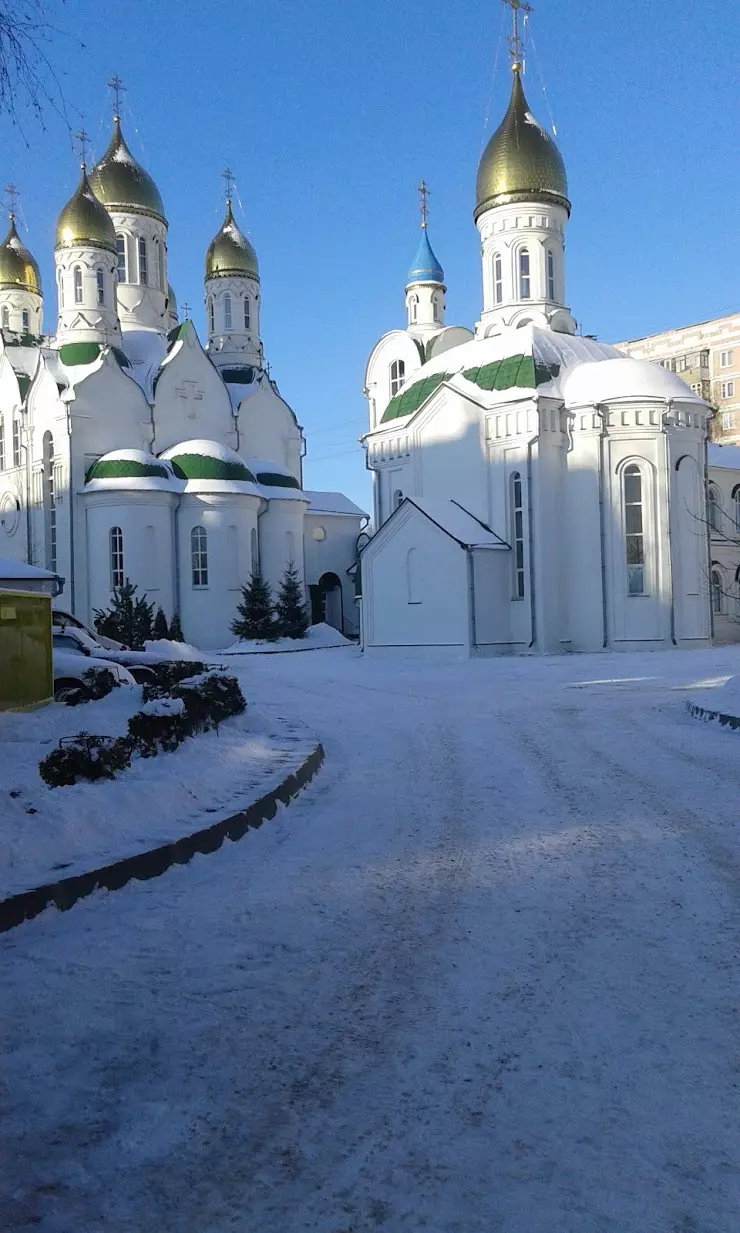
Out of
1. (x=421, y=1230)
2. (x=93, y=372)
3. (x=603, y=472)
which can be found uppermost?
(x=93, y=372)

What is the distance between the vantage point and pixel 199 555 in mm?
37781

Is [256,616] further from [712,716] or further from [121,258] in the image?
[712,716]

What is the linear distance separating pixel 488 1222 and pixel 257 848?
160 inches

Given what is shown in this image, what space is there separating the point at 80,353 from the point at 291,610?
12932 mm

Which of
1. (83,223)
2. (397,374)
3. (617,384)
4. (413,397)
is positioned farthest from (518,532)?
(83,223)

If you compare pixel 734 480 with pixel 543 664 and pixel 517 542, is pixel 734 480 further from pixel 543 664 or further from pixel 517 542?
pixel 543 664

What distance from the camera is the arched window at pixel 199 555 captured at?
3772 centimetres

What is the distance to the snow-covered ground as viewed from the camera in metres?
5.35

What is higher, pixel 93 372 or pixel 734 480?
pixel 93 372

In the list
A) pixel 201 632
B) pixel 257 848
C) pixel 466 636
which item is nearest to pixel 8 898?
pixel 257 848

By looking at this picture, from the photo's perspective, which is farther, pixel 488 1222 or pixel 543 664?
pixel 543 664

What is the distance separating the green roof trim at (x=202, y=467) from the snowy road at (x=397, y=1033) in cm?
3135

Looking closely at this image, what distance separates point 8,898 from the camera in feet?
15.3

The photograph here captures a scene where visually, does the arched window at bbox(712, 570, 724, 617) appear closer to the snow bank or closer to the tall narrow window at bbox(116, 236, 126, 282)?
the snow bank
